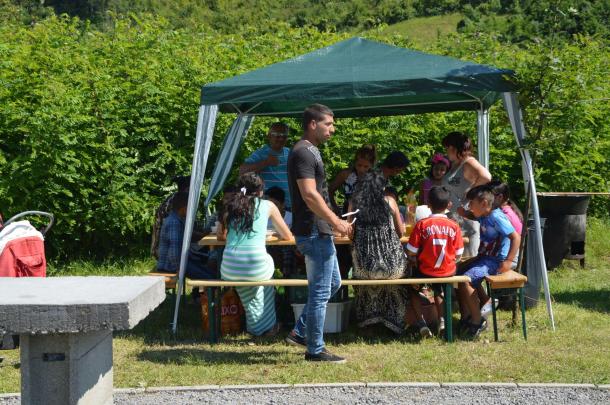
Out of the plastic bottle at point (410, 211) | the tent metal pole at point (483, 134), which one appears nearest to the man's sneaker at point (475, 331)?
the plastic bottle at point (410, 211)

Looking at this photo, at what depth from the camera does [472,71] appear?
23.6 feet

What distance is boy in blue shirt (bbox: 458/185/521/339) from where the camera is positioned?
7062mm

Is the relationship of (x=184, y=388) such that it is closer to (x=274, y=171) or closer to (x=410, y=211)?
(x=410, y=211)

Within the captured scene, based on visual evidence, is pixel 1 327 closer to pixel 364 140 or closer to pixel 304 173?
pixel 304 173

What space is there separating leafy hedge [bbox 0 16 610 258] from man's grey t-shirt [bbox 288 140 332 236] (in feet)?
11.3

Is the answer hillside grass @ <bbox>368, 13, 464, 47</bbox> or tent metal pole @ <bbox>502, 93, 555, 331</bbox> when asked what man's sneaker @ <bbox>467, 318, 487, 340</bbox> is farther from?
hillside grass @ <bbox>368, 13, 464, 47</bbox>

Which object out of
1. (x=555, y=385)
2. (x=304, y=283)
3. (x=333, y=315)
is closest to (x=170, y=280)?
(x=304, y=283)

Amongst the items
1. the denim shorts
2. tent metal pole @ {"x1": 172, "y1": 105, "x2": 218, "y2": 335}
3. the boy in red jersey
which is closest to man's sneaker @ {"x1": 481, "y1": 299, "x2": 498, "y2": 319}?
the denim shorts

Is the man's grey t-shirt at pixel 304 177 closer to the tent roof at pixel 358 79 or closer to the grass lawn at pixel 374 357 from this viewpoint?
the grass lawn at pixel 374 357

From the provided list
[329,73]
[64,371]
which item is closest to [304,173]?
[329,73]

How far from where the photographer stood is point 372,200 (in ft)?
22.2

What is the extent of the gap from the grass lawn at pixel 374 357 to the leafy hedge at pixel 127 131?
233 centimetres

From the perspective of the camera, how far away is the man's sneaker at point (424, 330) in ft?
22.9

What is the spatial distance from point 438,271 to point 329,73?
1.84m
